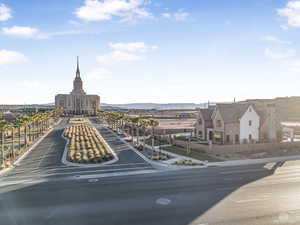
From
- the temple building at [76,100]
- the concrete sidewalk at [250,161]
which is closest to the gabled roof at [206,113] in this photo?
the concrete sidewalk at [250,161]

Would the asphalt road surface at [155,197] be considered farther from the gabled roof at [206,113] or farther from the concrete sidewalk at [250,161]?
the gabled roof at [206,113]

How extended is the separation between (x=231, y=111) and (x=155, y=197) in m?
31.0

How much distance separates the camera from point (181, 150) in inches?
1618

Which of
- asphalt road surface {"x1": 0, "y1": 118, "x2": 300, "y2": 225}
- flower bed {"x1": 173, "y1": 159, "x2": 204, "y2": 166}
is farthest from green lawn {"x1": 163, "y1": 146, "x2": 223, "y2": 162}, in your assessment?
asphalt road surface {"x1": 0, "y1": 118, "x2": 300, "y2": 225}

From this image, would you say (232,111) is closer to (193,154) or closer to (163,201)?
(193,154)

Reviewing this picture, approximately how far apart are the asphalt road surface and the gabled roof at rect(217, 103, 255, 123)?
16.2 metres

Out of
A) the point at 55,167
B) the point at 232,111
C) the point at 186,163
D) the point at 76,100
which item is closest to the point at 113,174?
the point at 55,167

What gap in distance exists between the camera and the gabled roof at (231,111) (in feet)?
144

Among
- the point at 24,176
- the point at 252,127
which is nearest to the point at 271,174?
the point at 252,127

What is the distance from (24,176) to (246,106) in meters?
38.2

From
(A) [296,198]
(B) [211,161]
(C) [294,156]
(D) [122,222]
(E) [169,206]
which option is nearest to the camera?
(D) [122,222]

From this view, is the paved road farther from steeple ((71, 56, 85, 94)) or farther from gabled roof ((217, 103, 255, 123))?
steeple ((71, 56, 85, 94))

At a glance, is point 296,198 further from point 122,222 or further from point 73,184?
point 73,184

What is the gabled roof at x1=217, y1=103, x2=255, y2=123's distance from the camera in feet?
144
